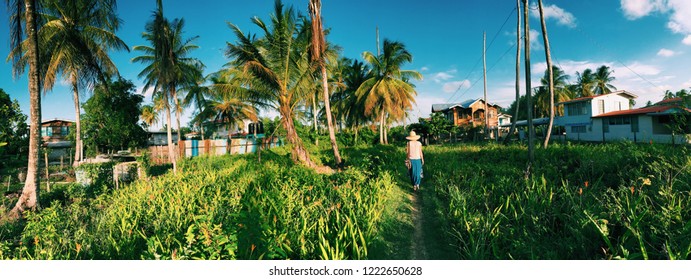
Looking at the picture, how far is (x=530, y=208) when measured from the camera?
318 centimetres

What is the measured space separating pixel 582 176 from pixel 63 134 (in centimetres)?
2577

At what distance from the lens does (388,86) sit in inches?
727

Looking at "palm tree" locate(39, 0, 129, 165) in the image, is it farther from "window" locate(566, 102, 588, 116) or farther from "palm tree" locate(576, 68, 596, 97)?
"palm tree" locate(576, 68, 596, 97)

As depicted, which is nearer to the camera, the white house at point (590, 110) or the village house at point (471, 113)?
the white house at point (590, 110)

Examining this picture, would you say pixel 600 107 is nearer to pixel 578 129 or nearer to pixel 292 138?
pixel 578 129

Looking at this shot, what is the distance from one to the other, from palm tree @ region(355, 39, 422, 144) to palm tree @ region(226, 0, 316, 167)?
9.72 meters

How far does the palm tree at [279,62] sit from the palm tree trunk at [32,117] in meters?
4.42

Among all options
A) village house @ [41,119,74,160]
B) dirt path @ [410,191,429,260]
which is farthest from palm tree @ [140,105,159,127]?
dirt path @ [410,191,429,260]

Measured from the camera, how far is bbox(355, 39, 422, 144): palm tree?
18281mm

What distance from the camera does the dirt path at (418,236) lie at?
261cm

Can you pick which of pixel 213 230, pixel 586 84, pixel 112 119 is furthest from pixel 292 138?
pixel 586 84

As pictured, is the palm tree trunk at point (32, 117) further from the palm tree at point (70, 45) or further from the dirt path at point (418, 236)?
the dirt path at point (418, 236)

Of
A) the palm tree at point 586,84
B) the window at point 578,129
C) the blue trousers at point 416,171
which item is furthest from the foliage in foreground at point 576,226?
the palm tree at point 586,84
